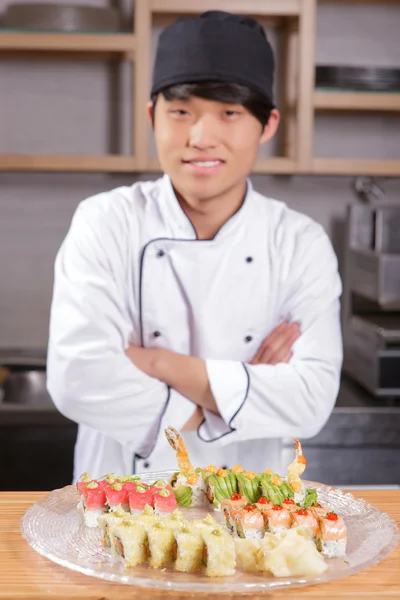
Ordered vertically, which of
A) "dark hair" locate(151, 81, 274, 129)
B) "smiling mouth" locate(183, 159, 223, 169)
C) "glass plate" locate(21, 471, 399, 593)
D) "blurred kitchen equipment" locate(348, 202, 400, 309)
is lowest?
"glass plate" locate(21, 471, 399, 593)

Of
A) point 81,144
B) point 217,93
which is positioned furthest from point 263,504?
point 81,144

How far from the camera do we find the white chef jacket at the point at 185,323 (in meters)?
1.79

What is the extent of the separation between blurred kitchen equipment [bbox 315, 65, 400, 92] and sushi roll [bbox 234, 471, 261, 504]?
1902 mm

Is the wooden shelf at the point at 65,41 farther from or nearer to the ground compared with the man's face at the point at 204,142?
farther from the ground

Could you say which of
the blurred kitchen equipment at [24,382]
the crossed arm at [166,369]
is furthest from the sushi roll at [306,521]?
the blurred kitchen equipment at [24,382]

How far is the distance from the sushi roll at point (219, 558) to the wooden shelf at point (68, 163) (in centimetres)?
195

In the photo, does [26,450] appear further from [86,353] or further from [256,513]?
[256,513]

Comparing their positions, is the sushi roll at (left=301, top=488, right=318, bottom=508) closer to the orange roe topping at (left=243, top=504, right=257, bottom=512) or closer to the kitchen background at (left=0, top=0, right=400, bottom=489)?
the orange roe topping at (left=243, top=504, right=257, bottom=512)

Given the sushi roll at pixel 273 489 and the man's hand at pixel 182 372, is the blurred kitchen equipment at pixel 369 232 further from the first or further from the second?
the sushi roll at pixel 273 489

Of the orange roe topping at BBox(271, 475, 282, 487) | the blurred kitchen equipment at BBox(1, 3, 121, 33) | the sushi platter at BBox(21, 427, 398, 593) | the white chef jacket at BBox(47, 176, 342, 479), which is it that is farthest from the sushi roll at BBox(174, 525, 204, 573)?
the blurred kitchen equipment at BBox(1, 3, 121, 33)

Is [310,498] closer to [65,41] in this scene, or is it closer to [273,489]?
[273,489]

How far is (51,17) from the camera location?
268 cm

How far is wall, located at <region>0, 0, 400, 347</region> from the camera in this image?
9.70 feet

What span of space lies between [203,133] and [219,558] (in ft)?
3.79
